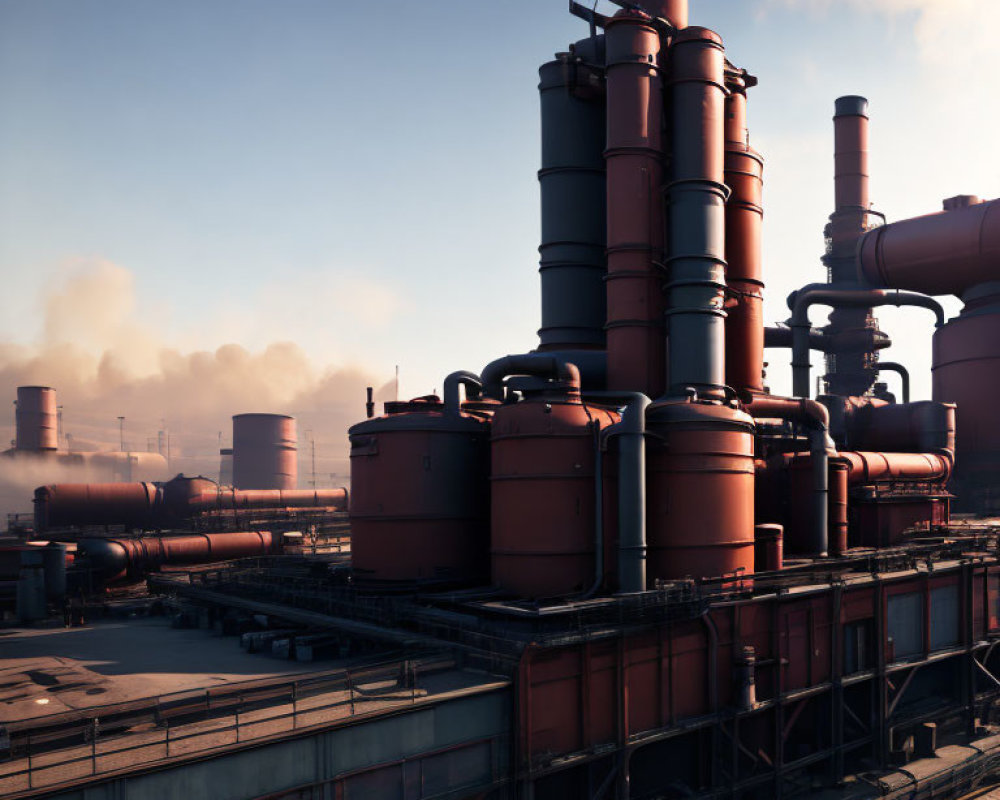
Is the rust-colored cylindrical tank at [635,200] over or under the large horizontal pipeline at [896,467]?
over

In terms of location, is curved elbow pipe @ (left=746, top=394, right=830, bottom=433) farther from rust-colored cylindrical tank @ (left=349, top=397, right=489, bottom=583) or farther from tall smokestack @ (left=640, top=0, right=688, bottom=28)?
tall smokestack @ (left=640, top=0, right=688, bottom=28)

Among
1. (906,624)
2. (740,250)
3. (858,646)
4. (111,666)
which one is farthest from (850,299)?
(111,666)

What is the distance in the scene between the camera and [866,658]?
31.3 metres

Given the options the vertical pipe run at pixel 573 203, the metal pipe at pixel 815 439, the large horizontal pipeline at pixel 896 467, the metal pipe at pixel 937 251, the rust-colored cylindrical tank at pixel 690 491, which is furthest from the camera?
the metal pipe at pixel 937 251

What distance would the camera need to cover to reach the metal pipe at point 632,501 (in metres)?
26.8

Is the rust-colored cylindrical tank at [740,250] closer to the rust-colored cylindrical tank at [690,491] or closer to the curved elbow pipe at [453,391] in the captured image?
the rust-colored cylindrical tank at [690,491]

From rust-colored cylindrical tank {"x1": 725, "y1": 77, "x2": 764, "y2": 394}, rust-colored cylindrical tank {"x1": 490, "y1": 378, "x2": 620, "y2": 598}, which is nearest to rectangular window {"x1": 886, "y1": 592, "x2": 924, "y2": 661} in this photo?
rust-colored cylindrical tank {"x1": 725, "y1": 77, "x2": 764, "y2": 394}

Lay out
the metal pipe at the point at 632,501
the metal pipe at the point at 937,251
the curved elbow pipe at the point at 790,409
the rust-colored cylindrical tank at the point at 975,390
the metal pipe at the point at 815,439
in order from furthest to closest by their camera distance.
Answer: the rust-colored cylindrical tank at the point at 975,390 < the metal pipe at the point at 937,251 < the curved elbow pipe at the point at 790,409 < the metal pipe at the point at 815,439 < the metal pipe at the point at 632,501

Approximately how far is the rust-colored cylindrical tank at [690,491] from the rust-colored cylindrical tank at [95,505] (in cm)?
4776

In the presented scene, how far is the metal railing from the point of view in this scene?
1605 centimetres

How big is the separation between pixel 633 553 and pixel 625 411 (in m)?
4.38

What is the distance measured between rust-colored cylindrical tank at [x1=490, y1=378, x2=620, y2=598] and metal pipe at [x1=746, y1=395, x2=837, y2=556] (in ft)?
38.6

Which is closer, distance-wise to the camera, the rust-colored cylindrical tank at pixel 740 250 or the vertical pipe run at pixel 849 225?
the rust-colored cylindrical tank at pixel 740 250

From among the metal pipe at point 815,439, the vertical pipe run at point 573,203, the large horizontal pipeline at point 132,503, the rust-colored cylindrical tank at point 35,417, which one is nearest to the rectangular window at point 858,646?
the metal pipe at point 815,439
